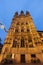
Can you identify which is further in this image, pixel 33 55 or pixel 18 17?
pixel 18 17

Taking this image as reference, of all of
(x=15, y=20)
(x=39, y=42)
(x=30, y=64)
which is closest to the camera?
(x=30, y=64)

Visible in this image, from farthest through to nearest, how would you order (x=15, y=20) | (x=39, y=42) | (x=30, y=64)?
(x=15, y=20) < (x=39, y=42) < (x=30, y=64)

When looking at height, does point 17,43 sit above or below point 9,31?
below

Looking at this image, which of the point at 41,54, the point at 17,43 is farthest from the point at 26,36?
the point at 41,54

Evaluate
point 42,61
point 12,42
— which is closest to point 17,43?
point 12,42

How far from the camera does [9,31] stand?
24.3 metres

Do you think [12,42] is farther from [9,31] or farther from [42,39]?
[42,39]

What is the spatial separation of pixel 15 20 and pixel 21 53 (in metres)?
5.35

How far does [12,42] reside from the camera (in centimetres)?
2312

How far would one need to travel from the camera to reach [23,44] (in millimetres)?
23047

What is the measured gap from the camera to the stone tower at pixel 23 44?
21.8m

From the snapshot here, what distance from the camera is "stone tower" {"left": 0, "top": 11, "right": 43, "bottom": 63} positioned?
21828mm

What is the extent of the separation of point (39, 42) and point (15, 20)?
4855mm

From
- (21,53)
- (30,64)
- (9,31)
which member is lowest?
(30,64)
